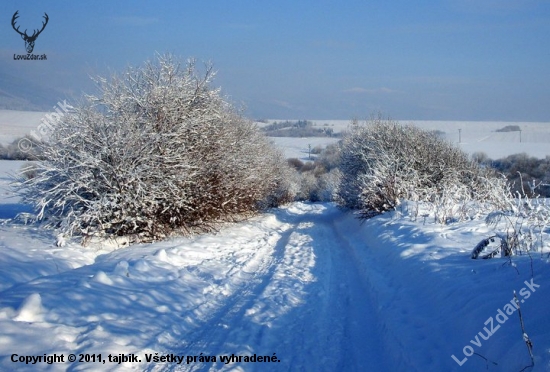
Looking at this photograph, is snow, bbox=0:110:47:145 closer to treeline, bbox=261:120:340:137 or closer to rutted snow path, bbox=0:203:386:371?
rutted snow path, bbox=0:203:386:371

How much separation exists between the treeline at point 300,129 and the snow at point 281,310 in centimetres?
11496

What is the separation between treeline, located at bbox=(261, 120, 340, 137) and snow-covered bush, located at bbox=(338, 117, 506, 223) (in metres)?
96.2

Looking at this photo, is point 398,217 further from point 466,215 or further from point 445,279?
point 445,279

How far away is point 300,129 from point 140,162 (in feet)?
417

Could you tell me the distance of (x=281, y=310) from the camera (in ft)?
24.2

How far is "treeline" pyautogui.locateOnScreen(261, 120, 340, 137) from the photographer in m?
131

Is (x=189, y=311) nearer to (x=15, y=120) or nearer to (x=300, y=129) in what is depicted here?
(x=15, y=120)

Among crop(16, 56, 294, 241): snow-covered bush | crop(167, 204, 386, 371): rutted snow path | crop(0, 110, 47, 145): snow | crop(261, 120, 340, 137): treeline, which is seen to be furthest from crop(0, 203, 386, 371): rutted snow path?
crop(261, 120, 340, 137): treeline

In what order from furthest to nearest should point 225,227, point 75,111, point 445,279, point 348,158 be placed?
1. point 348,158
2. point 225,227
3. point 75,111
4. point 445,279

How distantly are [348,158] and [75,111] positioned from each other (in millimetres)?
18610

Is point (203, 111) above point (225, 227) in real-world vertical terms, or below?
above

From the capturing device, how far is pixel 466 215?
541 inches

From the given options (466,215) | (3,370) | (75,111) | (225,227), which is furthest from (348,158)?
(3,370)

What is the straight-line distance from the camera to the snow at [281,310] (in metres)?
5.12
